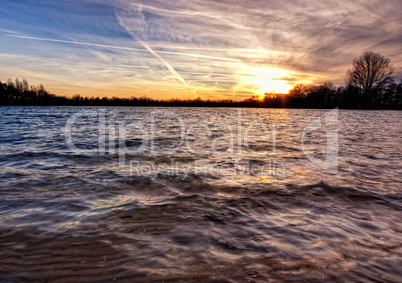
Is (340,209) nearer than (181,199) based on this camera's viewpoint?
Yes

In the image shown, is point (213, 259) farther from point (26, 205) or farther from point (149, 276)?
point (26, 205)

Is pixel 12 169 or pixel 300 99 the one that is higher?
pixel 300 99

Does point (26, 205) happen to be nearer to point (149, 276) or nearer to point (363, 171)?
point (149, 276)

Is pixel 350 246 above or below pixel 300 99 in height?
below

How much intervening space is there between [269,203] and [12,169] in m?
6.84

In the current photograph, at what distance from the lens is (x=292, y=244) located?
105 inches

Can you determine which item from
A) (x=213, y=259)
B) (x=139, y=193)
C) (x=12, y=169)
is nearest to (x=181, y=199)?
(x=139, y=193)

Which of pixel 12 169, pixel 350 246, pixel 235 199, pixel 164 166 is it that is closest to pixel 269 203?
pixel 235 199

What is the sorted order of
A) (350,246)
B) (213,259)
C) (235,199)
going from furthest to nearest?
1. (235,199)
2. (350,246)
3. (213,259)

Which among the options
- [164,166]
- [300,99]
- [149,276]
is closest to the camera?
[149,276]

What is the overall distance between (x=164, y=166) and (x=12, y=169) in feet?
13.7

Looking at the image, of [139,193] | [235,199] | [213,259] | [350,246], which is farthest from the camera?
[139,193]

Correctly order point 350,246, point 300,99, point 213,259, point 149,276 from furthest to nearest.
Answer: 1. point 300,99
2. point 350,246
3. point 213,259
4. point 149,276

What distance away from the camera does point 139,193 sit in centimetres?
452
